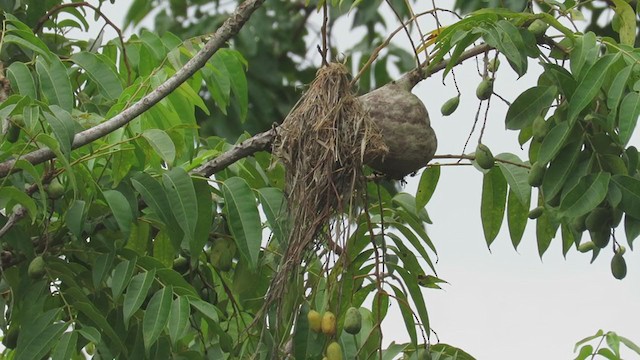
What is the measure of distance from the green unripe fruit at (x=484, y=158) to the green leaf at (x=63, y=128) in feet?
2.93

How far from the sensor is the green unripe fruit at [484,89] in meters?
3.09

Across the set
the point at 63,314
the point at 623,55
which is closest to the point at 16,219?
the point at 63,314

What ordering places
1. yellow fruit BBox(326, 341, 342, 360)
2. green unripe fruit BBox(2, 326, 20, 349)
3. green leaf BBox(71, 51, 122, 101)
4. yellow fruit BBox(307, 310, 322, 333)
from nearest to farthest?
yellow fruit BBox(326, 341, 342, 360) → yellow fruit BBox(307, 310, 322, 333) → green unripe fruit BBox(2, 326, 20, 349) → green leaf BBox(71, 51, 122, 101)

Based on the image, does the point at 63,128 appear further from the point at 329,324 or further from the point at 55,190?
the point at 329,324

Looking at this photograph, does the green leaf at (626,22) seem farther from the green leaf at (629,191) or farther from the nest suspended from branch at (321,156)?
the nest suspended from branch at (321,156)

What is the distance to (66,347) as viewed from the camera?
3133mm

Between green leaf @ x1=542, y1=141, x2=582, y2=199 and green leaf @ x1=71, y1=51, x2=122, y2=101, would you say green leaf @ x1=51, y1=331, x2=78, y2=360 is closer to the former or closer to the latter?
green leaf @ x1=71, y1=51, x2=122, y2=101

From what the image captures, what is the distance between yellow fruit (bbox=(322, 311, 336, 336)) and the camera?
2836mm

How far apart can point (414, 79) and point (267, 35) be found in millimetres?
5005

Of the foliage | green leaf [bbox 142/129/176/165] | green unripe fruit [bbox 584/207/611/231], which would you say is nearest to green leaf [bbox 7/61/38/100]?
the foliage

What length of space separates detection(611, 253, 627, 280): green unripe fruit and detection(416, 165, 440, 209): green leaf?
485mm

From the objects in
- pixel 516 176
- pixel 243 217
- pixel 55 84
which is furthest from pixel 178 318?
pixel 516 176

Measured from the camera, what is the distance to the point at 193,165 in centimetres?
342

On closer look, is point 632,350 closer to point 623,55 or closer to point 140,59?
point 623,55
